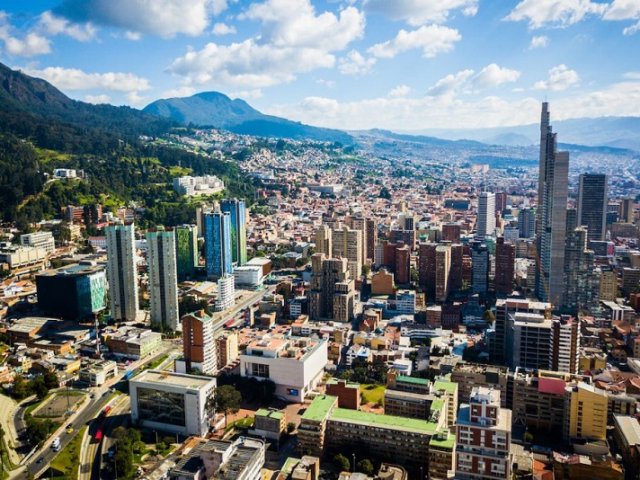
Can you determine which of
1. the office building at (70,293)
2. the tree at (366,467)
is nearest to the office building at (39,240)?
the office building at (70,293)

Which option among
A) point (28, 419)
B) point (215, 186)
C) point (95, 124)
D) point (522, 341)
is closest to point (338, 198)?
point (215, 186)

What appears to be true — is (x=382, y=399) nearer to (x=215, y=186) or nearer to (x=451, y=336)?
(x=451, y=336)

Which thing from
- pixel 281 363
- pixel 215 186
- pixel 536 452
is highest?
pixel 215 186

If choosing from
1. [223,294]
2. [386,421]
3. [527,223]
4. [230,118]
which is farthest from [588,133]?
[386,421]

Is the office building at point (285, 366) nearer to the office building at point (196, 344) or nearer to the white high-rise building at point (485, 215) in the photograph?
the office building at point (196, 344)

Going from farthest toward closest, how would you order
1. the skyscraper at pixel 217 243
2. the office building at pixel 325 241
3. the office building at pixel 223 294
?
the office building at pixel 325 241 → the skyscraper at pixel 217 243 → the office building at pixel 223 294

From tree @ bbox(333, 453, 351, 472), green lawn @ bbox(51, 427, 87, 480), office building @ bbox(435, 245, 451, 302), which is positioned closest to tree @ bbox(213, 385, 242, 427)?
green lawn @ bbox(51, 427, 87, 480)
